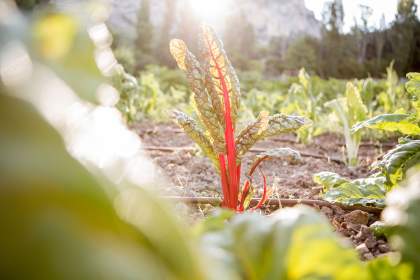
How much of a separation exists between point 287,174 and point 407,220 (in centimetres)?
255

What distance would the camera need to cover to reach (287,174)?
298 cm

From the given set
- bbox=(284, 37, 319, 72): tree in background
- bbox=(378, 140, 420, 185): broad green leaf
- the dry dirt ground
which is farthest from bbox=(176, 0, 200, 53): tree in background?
bbox=(378, 140, 420, 185): broad green leaf

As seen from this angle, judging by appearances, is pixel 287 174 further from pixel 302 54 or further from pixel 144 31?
pixel 144 31

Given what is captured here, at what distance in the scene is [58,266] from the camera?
0.25m

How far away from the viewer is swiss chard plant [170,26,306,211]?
5.04 ft

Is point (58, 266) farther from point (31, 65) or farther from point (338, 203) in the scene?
point (338, 203)

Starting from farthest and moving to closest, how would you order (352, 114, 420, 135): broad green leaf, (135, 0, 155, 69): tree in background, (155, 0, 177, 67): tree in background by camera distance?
(135, 0, 155, 69): tree in background → (155, 0, 177, 67): tree in background → (352, 114, 420, 135): broad green leaf

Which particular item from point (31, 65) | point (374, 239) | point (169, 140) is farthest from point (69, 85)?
point (169, 140)

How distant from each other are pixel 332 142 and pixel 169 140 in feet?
6.03

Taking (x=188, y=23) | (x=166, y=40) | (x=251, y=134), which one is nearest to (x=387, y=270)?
(x=251, y=134)

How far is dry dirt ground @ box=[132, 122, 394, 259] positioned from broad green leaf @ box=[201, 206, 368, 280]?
0.77m

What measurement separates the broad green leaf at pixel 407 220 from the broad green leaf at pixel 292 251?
0.17 ft

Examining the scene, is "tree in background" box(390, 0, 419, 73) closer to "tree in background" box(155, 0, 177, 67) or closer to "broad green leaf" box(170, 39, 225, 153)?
"tree in background" box(155, 0, 177, 67)

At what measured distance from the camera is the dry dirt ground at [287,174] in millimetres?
1484
